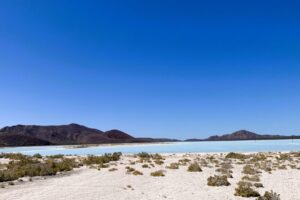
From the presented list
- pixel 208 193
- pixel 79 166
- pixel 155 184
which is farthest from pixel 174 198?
pixel 79 166

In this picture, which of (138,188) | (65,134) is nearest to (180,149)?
(138,188)

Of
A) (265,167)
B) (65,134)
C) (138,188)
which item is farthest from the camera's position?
(65,134)

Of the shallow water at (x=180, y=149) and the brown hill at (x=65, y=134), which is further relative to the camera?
the brown hill at (x=65, y=134)

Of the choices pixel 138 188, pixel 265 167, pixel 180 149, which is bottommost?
pixel 138 188

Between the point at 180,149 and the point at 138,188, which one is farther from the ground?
the point at 180,149

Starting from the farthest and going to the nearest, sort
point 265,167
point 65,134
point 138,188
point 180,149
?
1. point 65,134
2. point 180,149
3. point 265,167
4. point 138,188

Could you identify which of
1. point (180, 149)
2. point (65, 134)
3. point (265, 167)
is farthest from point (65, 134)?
point (265, 167)

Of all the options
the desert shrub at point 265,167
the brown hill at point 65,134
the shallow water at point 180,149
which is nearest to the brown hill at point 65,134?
the brown hill at point 65,134

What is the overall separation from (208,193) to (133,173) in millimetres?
6597

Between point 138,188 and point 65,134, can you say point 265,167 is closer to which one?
point 138,188

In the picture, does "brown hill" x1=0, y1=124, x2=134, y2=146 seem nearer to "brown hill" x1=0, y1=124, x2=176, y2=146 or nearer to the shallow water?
"brown hill" x1=0, y1=124, x2=176, y2=146

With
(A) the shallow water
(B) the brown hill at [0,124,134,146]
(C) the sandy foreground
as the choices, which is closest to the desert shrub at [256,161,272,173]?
(C) the sandy foreground

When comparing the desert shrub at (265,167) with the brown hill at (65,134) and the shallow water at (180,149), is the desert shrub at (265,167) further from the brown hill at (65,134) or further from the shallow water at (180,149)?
the brown hill at (65,134)

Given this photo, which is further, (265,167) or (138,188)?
(265,167)
